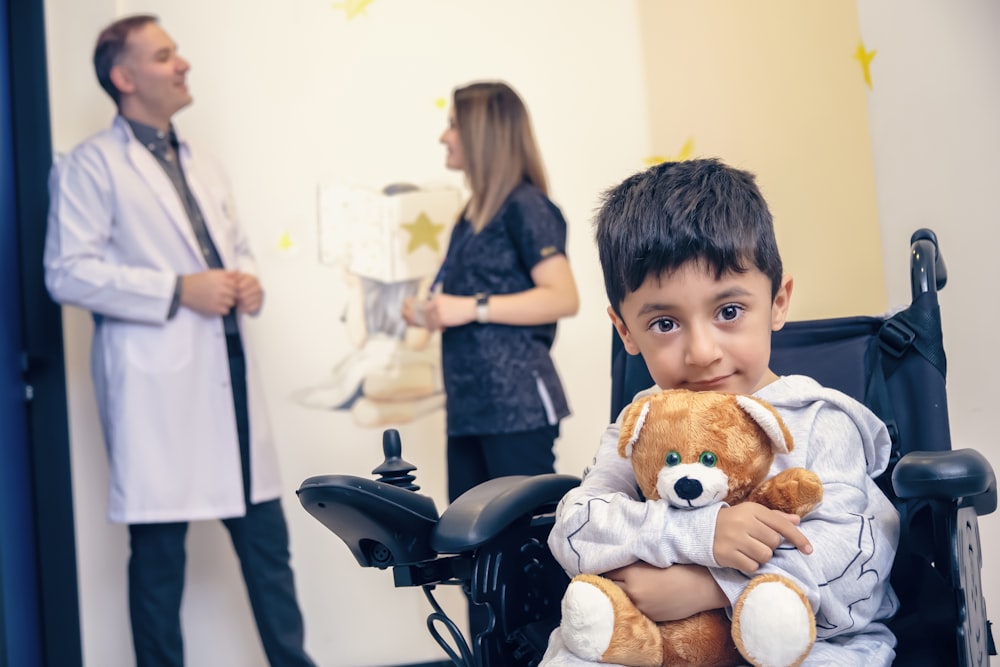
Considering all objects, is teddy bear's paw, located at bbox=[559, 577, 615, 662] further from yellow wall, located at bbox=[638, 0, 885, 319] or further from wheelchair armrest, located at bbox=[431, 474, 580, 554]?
yellow wall, located at bbox=[638, 0, 885, 319]

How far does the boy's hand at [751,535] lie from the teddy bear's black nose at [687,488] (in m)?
0.03

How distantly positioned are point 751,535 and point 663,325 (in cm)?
26

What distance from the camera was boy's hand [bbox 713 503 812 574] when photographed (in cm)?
85

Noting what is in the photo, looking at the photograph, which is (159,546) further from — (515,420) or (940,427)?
(940,427)

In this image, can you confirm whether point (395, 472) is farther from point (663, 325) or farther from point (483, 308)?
point (483, 308)

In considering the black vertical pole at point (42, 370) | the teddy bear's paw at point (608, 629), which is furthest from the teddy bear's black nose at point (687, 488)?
the black vertical pole at point (42, 370)

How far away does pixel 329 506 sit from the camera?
3.21 feet

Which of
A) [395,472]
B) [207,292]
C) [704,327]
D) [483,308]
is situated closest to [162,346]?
[207,292]

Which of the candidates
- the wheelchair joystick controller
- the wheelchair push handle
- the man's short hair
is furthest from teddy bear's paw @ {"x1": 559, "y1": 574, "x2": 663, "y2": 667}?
the man's short hair

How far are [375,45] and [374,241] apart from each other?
584 mm

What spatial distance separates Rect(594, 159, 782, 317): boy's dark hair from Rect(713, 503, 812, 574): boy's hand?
0.26 meters

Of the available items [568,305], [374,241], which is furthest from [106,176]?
[568,305]

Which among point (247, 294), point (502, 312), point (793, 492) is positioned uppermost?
point (247, 294)

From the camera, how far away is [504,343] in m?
2.21
